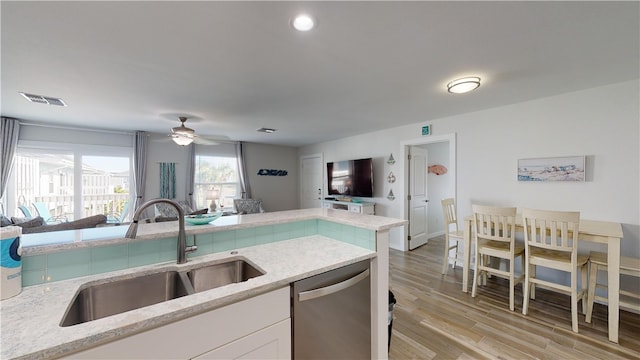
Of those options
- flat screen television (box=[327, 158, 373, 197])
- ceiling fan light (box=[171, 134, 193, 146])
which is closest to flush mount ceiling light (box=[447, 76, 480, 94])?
flat screen television (box=[327, 158, 373, 197])

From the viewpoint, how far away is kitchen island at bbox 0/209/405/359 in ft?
2.37

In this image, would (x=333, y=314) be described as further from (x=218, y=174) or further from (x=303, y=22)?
(x=218, y=174)

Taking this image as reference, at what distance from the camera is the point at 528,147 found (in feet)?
9.71

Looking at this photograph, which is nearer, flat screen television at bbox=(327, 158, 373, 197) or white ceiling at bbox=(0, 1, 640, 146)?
white ceiling at bbox=(0, 1, 640, 146)

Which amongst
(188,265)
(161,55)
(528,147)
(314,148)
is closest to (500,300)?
(528,147)

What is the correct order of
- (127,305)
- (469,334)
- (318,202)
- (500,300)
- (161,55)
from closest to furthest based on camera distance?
(127,305), (161,55), (469,334), (500,300), (318,202)

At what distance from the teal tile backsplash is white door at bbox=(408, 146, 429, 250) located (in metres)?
3.06

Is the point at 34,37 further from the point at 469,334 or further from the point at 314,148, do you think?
the point at 314,148

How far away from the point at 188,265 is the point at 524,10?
236cm

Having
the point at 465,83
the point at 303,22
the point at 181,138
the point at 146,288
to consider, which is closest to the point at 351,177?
the point at 465,83

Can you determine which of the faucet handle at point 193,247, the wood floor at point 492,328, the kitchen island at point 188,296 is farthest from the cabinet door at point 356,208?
the faucet handle at point 193,247

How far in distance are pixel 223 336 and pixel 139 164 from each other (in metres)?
5.18

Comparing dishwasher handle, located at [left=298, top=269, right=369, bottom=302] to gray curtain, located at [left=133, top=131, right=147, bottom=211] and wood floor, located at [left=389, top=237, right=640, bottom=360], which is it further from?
gray curtain, located at [left=133, top=131, right=147, bottom=211]

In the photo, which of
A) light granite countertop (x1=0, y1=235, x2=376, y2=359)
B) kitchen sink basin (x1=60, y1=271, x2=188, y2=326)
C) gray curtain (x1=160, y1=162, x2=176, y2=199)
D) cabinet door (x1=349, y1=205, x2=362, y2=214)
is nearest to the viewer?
light granite countertop (x1=0, y1=235, x2=376, y2=359)
